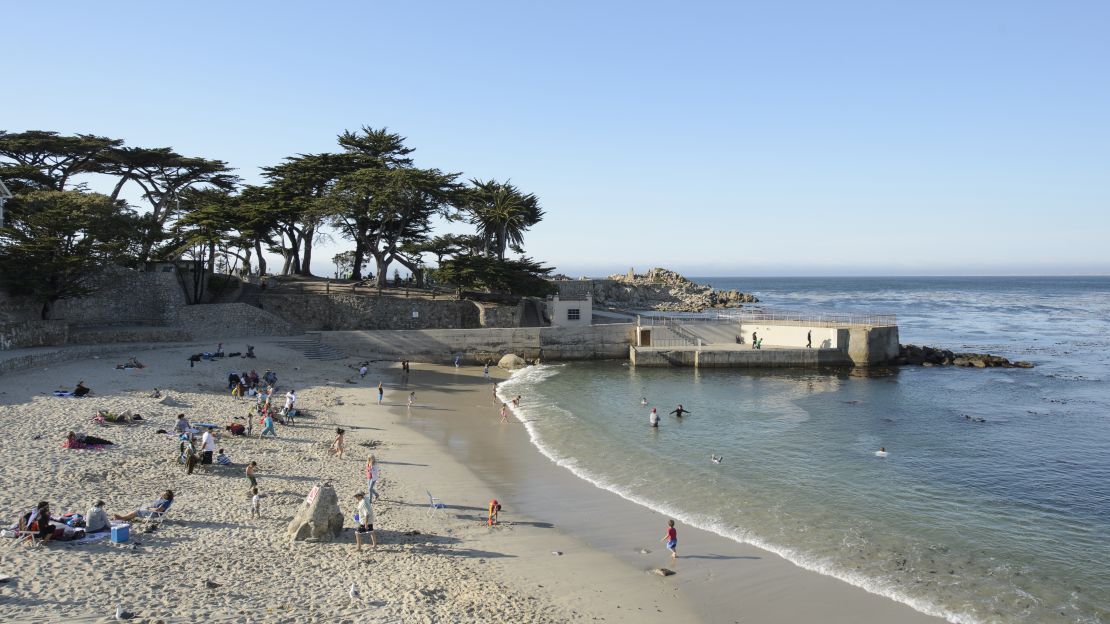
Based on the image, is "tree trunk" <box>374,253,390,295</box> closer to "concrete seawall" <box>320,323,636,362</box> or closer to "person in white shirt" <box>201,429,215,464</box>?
"concrete seawall" <box>320,323,636,362</box>

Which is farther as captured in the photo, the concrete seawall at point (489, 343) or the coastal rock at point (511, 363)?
the coastal rock at point (511, 363)

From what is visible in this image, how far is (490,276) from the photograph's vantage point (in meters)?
45.3

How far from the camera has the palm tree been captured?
51.3 metres

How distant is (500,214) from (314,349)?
19.8 metres

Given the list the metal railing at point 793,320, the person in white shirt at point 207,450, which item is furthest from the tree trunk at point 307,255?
the person in white shirt at point 207,450

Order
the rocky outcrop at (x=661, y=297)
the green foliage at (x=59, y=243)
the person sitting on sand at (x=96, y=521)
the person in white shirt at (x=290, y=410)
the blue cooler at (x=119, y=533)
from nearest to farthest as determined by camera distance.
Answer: the blue cooler at (x=119, y=533) < the person sitting on sand at (x=96, y=521) < the person in white shirt at (x=290, y=410) < the green foliage at (x=59, y=243) < the rocky outcrop at (x=661, y=297)

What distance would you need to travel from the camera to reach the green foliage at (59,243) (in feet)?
102

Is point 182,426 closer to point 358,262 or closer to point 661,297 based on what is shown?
point 358,262

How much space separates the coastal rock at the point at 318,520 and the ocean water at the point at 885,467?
25.0ft

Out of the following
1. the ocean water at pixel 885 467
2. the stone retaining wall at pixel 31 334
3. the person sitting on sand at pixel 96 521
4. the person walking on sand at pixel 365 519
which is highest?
the stone retaining wall at pixel 31 334

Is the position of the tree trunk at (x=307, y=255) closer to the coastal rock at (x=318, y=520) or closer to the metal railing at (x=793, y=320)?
the metal railing at (x=793, y=320)

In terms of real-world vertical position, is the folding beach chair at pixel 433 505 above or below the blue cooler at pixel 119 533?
below

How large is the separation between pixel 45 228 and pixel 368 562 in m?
30.1

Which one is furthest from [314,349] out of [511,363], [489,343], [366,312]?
[511,363]
